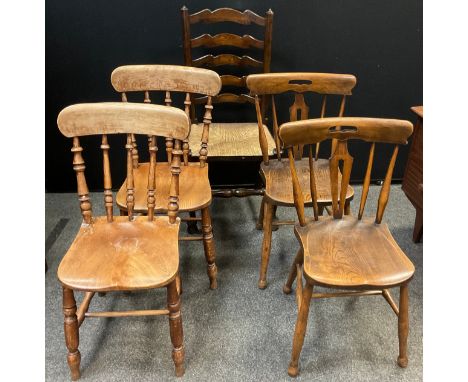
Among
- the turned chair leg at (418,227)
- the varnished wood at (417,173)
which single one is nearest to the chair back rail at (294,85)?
the varnished wood at (417,173)

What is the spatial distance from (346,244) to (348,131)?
429 millimetres

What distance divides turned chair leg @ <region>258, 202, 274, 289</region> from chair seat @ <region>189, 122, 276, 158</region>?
1.20 ft

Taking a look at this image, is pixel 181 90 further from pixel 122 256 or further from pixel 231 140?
pixel 122 256

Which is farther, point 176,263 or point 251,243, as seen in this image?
point 251,243

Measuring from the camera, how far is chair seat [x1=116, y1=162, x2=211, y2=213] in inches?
71.1

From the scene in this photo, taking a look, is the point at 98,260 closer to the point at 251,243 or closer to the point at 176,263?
the point at 176,263

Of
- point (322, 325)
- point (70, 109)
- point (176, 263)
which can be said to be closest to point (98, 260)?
point (176, 263)

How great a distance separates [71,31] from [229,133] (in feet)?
3.73

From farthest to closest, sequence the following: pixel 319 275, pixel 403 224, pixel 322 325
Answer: pixel 403 224 → pixel 322 325 → pixel 319 275

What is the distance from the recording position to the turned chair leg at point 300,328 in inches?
60.4

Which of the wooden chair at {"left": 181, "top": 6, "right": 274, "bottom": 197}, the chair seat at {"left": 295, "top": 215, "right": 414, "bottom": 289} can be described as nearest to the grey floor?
the chair seat at {"left": 295, "top": 215, "right": 414, "bottom": 289}

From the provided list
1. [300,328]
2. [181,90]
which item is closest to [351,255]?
[300,328]

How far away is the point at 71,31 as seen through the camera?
8.36 feet

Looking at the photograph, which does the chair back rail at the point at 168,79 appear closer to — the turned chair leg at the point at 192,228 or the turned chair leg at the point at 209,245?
the turned chair leg at the point at 209,245
